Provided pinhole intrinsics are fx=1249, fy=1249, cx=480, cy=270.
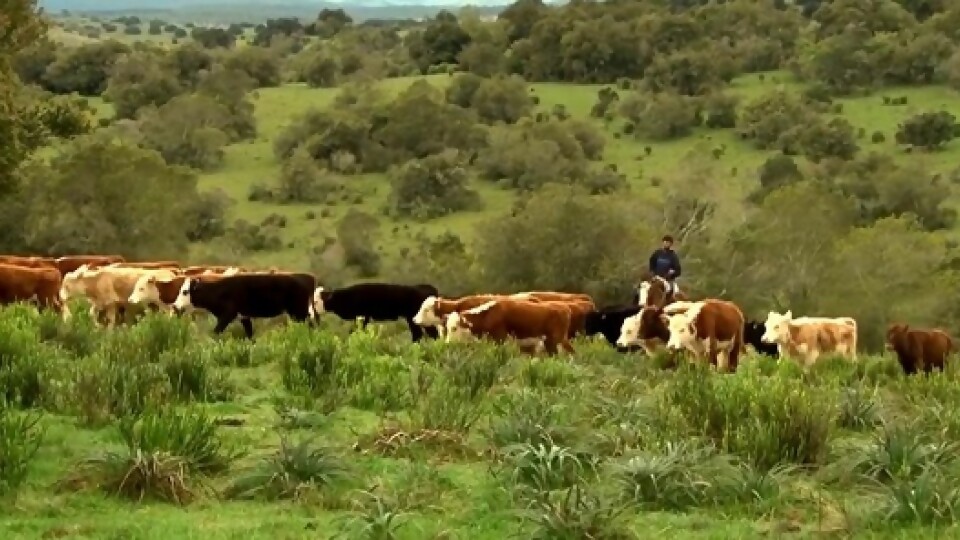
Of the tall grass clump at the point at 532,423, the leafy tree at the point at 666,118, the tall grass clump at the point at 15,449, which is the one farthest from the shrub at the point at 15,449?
the leafy tree at the point at 666,118

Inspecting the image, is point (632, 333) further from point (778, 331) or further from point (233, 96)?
point (233, 96)

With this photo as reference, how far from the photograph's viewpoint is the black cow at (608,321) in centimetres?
2086

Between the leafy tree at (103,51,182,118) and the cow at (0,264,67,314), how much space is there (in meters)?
50.4

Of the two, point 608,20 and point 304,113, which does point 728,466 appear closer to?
point 304,113

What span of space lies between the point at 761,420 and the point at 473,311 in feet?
29.9

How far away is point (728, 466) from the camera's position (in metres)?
7.91

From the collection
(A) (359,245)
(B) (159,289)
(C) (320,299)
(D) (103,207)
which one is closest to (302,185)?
(A) (359,245)

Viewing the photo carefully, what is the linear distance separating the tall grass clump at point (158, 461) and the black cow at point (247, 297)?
37.5ft

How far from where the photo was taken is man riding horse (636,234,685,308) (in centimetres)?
2102

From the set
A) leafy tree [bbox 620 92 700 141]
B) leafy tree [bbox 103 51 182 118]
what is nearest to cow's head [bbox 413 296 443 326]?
leafy tree [bbox 620 92 700 141]

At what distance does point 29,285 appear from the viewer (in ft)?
64.4

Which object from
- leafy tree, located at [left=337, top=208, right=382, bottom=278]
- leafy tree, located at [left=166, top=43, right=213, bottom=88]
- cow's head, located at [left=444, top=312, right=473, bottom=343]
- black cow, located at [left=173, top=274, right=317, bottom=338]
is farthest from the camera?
leafy tree, located at [left=166, top=43, right=213, bottom=88]

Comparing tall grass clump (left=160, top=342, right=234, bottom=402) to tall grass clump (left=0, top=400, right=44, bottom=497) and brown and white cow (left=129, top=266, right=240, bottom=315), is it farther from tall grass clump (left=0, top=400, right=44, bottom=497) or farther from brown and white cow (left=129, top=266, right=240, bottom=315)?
brown and white cow (left=129, top=266, right=240, bottom=315)

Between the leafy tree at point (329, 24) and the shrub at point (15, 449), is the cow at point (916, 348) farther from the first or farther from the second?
the leafy tree at point (329, 24)
